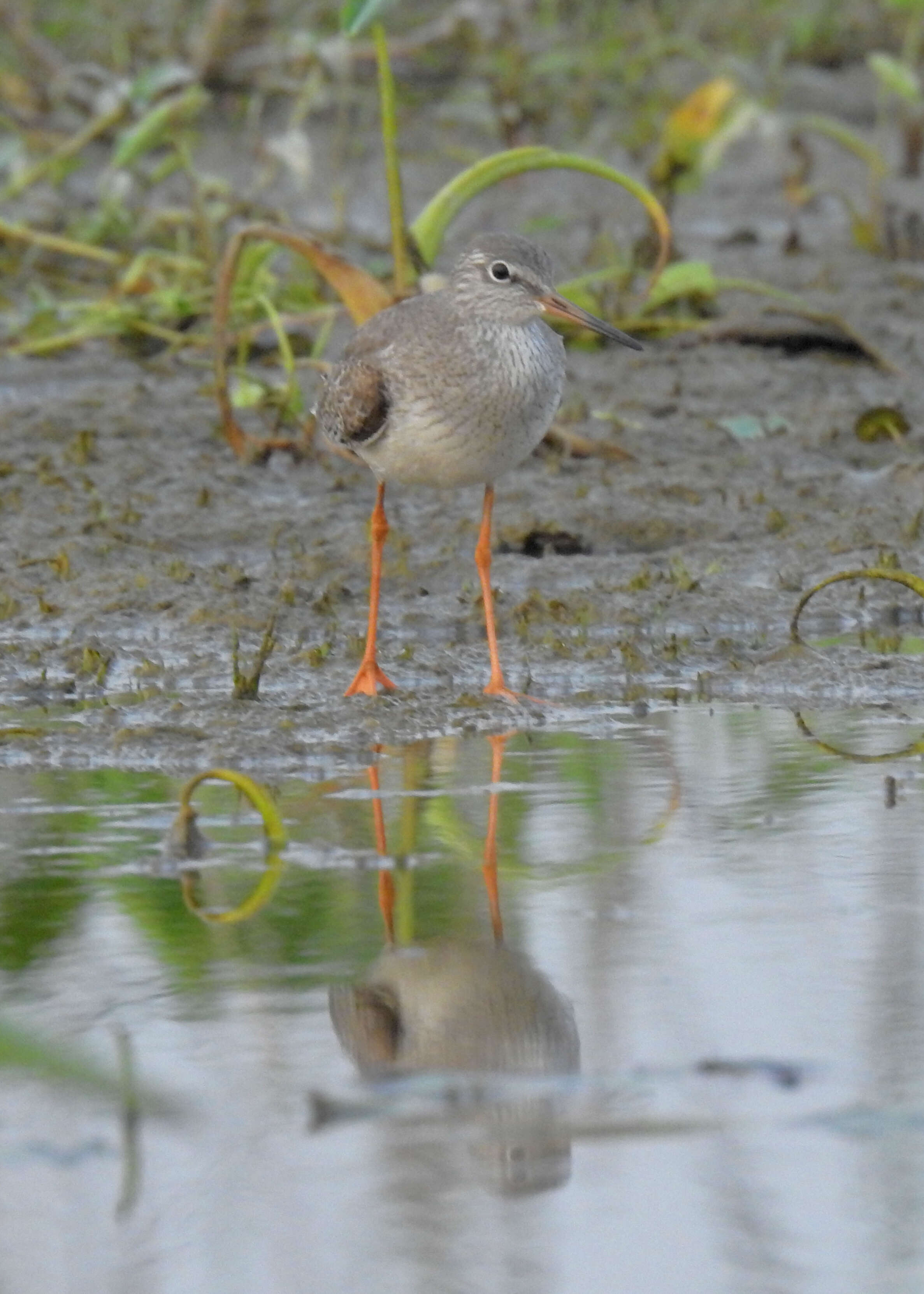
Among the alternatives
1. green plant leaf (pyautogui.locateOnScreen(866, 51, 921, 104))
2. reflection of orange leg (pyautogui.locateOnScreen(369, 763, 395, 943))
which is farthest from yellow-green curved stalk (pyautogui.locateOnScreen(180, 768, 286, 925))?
green plant leaf (pyautogui.locateOnScreen(866, 51, 921, 104))

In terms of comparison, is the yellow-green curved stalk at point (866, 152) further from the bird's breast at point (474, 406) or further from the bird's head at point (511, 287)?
the bird's breast at point (474, 406)

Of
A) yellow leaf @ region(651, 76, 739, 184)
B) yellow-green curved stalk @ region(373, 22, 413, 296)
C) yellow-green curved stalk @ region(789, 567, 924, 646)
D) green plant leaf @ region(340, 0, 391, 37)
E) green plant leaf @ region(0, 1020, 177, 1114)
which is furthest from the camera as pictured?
yellow leaf @ region(651, 76, 739, 184)

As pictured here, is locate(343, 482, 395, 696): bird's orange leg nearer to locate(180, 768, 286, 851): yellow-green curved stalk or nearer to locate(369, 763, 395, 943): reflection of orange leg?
locate(369, 763, 395, 943): reflection of orange leg

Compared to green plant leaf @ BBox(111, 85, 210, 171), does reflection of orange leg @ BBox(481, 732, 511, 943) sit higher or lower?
lower

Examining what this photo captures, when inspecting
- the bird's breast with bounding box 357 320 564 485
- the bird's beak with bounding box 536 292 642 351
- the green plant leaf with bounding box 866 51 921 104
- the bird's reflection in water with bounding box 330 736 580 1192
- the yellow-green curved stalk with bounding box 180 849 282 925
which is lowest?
the bird's reflection in water with bounding box 330 736 580 1192

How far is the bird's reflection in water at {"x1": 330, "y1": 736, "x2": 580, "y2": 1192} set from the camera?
2953 millimetres

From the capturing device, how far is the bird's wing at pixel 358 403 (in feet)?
18.4

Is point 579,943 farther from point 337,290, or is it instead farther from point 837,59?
point 837,59

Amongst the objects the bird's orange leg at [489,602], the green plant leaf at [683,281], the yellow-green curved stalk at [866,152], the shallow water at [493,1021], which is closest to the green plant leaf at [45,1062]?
the shallow water at [493,1021]

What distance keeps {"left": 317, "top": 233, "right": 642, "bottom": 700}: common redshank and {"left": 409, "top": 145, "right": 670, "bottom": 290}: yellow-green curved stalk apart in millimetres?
1116

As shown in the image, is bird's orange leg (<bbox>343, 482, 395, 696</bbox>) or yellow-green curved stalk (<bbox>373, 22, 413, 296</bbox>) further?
yellow-green curved stalk (<bbox>373, 22, 413, 296</bbox>)

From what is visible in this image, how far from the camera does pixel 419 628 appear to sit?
630cm

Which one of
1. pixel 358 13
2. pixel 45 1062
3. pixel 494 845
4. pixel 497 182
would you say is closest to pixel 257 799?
pixel 494 845

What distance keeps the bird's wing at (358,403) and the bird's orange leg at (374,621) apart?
0.28 metres
